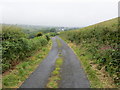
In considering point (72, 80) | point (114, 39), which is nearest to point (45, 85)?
point (72, 80)

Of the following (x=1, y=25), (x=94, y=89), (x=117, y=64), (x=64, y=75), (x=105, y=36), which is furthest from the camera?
(x=105, y=36)

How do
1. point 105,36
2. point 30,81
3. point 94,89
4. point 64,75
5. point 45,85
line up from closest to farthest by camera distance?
point 94,89 → point 45,85 → point 30,81 → point 64,75 → point 105,36

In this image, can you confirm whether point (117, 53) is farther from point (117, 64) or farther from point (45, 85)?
point (45, 85)

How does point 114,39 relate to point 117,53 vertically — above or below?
above

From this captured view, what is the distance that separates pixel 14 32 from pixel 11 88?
17.3 ft

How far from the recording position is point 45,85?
21.5ft

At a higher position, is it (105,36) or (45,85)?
(105,36)

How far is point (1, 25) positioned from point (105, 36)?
29.0ft

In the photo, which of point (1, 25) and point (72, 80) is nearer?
point (72, 80)

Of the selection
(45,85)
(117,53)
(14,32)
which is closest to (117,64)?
(117,53)

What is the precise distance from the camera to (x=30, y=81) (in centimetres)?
712

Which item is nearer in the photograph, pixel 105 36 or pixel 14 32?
pixel 14 32

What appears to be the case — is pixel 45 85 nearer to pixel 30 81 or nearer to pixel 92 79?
pixel 30 81

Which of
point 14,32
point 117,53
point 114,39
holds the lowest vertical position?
point 117,53
